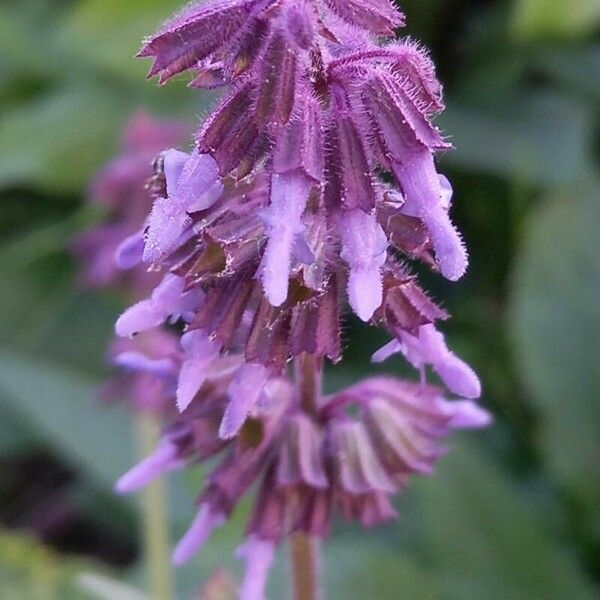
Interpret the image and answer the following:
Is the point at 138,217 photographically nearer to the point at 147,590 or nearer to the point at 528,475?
the point at 147,590

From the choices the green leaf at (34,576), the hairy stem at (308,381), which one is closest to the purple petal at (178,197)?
the hairy stem at (308,381)

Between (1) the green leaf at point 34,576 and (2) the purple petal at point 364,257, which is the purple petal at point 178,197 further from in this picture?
(1) the green leaf at point 34,576

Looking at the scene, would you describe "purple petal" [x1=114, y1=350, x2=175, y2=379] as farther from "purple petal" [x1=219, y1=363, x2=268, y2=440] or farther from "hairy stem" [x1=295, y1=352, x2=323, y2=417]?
"purple petal" [x1=219, y1=363, x2=268, y2=440]

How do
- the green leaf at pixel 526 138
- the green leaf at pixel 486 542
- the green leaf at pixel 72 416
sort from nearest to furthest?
the green leaf at pixel 486 542 → the green leaf at pixel 72 416 → the green leaf at pixel 526 138

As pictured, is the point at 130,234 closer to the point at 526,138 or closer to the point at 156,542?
the point at 156,542

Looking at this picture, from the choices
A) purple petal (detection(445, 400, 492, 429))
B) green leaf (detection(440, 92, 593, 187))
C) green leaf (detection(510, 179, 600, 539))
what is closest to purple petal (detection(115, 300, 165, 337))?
purple petal (detection(445, 400, 492, 429))

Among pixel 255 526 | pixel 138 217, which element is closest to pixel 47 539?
pixel 138 217
